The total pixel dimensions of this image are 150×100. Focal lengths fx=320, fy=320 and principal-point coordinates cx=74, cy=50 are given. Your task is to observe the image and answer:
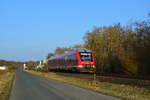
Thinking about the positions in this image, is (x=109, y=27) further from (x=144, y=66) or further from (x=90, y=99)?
(x=90, y=99)

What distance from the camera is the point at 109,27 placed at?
80.5 metres

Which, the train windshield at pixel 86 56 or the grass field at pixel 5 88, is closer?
the grass field at pixel 5 88

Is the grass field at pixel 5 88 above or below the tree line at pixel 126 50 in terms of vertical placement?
below

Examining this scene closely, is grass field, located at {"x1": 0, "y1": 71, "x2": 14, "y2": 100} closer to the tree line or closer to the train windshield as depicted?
the train windshield

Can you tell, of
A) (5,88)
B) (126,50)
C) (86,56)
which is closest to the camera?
(5,88)

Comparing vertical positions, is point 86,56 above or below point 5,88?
above

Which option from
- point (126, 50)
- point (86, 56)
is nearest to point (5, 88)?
point (86, 56)

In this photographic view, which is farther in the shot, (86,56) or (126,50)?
(126,50)

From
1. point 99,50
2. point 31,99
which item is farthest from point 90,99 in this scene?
point 99,50

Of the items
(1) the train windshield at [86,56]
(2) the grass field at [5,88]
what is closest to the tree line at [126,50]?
(1) the train windshield at [86,56]

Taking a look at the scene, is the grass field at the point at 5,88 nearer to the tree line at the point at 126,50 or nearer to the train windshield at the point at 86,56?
the train windshield at the point at 86,56

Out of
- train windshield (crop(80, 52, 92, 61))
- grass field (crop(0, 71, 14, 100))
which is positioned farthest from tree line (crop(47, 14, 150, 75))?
grass field (crop(0, 71, 14, 100))

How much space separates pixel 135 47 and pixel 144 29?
4.04 m

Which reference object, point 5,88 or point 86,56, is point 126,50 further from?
point 5,88
